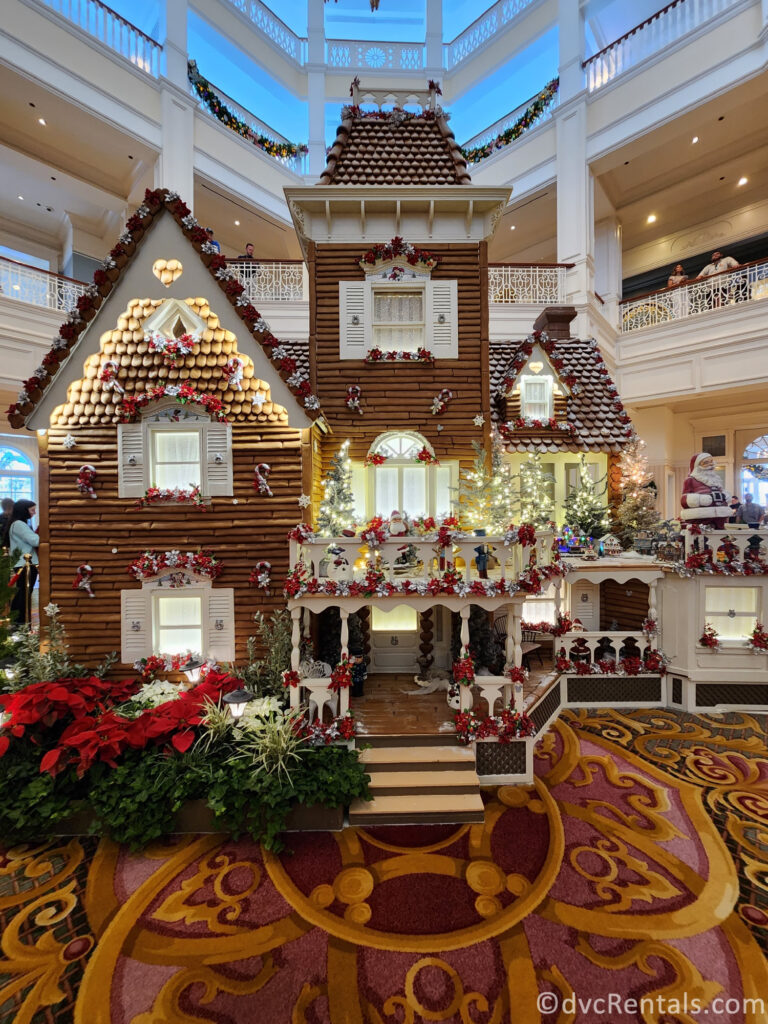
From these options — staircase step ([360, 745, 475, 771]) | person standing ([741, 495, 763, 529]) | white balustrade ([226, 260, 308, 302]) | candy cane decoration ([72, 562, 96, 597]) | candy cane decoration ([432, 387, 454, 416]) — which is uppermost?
white balustrade ([226, 260, 308, 302])

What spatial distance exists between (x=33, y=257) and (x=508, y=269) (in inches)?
720

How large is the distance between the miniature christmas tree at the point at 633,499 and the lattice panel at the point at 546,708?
3.95 m

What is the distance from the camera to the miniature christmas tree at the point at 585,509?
9.10 metres

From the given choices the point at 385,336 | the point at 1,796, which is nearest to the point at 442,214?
the point at 385,336

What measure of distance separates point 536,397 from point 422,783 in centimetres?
834

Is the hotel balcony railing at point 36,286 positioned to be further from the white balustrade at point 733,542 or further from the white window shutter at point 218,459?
the white balustrade at point 733,542

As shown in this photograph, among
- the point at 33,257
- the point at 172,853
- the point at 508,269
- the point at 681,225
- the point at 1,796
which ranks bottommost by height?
the point at 172,853

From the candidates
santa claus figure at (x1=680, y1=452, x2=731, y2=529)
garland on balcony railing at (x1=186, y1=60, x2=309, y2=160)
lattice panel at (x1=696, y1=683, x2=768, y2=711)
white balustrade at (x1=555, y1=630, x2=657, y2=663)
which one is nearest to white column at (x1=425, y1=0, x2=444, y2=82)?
garland on balcony railing at (x1=186, y1=60, x2=309, y2=160)

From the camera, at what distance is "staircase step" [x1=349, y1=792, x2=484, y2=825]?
4953mm

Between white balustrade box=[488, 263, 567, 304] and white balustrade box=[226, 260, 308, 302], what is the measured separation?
6.00m

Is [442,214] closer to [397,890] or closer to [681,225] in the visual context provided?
[397,890]

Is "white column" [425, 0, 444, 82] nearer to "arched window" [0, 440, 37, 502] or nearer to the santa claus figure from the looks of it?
the santa claus figure

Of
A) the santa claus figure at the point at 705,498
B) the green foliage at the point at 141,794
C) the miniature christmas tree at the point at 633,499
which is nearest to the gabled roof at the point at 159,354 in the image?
the green foliage at the point at 141,794

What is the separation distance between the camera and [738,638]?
786 cm
